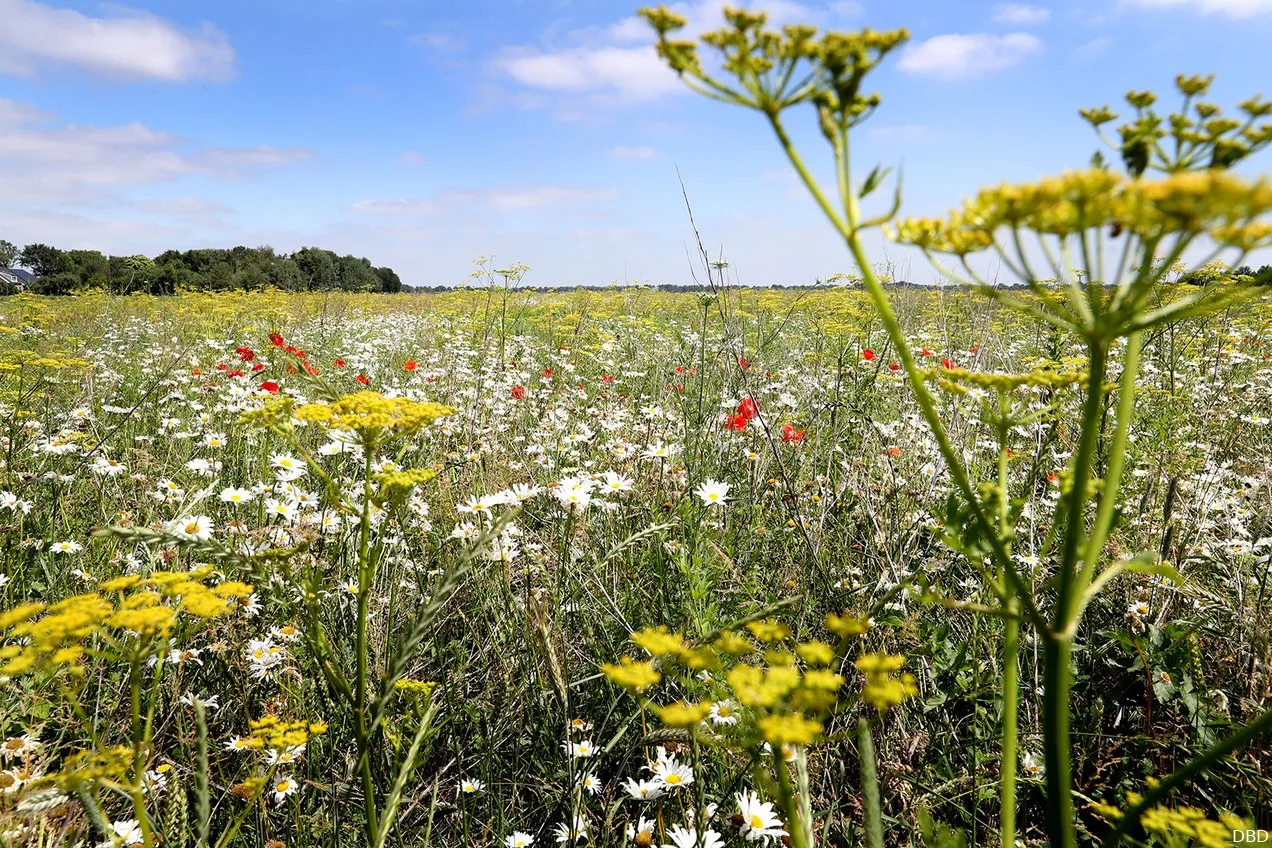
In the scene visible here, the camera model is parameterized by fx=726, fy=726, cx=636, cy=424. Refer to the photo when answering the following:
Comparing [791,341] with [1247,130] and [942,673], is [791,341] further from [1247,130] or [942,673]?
[1247,130]

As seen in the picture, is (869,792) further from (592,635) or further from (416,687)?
(592,635)

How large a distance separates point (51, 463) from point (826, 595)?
4082mm

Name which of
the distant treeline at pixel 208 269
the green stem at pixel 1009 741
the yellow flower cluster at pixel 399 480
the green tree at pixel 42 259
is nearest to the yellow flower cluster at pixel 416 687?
the yellow flower cluster at pixel 399 480

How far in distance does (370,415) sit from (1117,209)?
1.19 meters

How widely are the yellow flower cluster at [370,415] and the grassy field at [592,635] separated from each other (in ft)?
0.04

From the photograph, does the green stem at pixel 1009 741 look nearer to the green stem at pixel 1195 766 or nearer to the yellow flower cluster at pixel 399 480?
the green stem at pixel 1195 766

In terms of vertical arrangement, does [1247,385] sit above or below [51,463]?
above

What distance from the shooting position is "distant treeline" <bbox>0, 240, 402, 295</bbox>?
835 inches

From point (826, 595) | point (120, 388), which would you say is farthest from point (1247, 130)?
point (120, 388)

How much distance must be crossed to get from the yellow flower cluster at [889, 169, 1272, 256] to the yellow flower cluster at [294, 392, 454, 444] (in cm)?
98

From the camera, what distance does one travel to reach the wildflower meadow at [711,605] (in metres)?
0.76

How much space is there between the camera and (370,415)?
4.48 feet

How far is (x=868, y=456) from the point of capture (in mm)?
3506

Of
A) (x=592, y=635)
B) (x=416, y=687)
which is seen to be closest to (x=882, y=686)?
(x=416, y=687)
